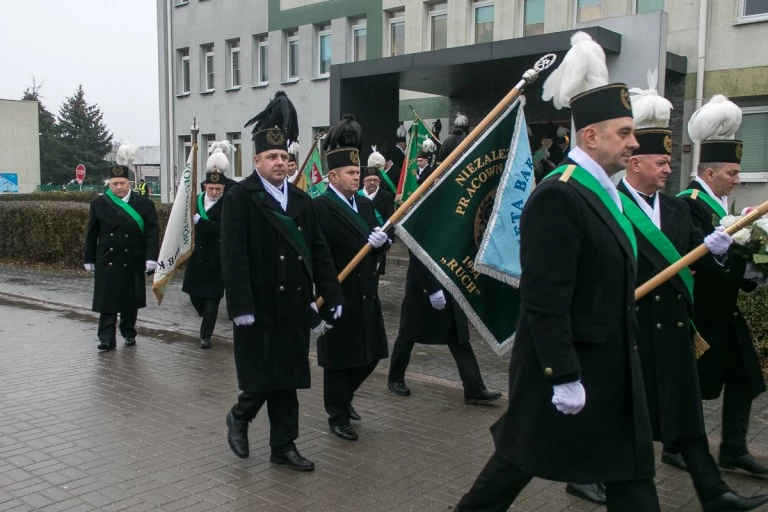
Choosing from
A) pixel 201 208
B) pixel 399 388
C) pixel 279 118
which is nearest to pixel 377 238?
pixel 279 118

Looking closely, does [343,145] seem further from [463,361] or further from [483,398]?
[483,398]

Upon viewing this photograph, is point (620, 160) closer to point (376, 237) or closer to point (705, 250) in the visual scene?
point (705, 250)

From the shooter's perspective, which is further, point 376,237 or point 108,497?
point 376,237

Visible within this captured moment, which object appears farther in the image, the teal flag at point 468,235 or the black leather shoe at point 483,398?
the black leather shoe at point 483,398

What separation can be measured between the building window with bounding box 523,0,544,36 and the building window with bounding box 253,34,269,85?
38.2 ft

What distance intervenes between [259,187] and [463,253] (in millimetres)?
1777

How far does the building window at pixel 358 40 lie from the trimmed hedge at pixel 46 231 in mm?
9542

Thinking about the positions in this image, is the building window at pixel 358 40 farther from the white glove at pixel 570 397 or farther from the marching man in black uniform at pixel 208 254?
the white glove at pixel 570 397

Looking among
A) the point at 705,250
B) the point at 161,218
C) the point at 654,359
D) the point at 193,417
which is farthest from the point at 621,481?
the point at 161,218

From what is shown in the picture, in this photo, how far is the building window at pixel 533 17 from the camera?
1953cm

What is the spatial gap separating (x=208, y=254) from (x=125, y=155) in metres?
1.62

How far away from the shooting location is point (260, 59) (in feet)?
93.7

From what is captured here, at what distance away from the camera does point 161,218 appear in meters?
17.7

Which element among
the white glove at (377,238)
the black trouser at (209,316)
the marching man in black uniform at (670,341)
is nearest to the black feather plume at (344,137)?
the white glove at (377,238)
